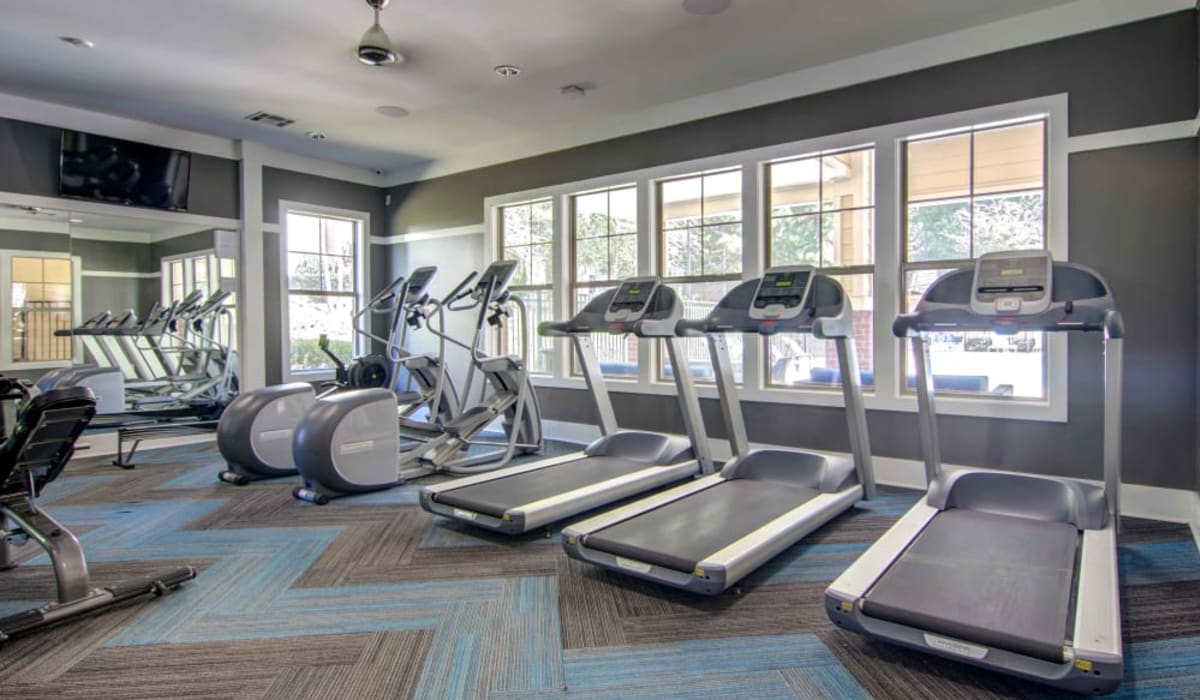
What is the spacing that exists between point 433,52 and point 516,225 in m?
2.70

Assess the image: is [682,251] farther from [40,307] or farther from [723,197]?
[40,307]

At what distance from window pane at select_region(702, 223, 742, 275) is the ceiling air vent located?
14.0 ft

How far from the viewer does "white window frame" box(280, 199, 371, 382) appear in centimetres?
759

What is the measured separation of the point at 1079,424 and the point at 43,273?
333 inches

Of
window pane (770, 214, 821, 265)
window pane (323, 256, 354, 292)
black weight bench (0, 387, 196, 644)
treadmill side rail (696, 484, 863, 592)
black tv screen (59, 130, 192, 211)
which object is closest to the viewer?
black weight bench (0, 387, 196, 644)

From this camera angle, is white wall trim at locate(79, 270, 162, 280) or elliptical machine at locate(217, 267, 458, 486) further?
white wall trim at locate(79, 270, 162, 280)

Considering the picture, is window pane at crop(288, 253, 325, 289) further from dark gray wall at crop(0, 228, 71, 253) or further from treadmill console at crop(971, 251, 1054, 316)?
treadmill console at crop(971, 251, 1054, 316)

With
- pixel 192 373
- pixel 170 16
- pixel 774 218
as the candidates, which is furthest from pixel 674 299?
pixel 192 373

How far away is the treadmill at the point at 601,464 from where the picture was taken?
3730mm

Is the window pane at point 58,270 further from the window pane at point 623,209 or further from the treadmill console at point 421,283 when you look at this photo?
the window pane at point 623,209

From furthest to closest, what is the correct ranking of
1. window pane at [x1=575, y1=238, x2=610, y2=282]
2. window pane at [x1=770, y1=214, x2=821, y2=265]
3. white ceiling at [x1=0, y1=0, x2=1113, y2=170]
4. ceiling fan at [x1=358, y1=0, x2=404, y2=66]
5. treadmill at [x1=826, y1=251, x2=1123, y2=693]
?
1. window pane at [x1=575, y1=238, x2=610, y2=282]
2. window pane at [x1=770, y1=214, x2=821, y2=265]
3. white ceiling at [x1=0, y1=0, x2=1113, y2=170]
4. ceiling fan at [x1=358, y1=0, x2=404, y2=66]
5. treadmill at [x1=826, y1=251, x2=1123, y2=693]

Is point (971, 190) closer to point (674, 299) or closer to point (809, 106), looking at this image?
point (809, 106)

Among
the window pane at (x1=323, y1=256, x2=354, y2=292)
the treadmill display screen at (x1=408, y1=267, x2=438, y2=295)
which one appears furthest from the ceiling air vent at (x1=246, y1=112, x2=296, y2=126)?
the treadmill display screen at (x1=408, y1=267, x2=438, y2=295)

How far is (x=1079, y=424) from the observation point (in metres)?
4.11
